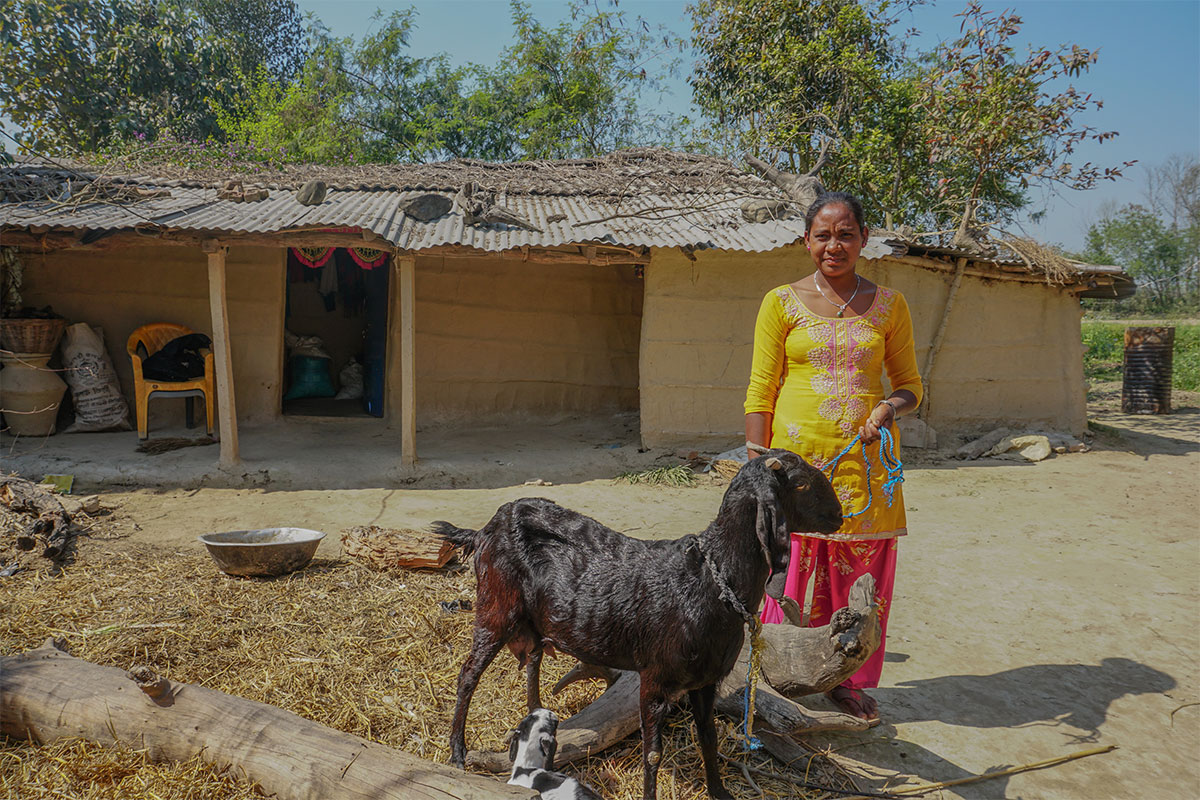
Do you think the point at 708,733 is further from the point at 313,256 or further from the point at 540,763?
the point at 313,256

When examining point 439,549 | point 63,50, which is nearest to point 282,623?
point 439,549

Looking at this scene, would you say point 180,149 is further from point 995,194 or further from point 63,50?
point 995,194

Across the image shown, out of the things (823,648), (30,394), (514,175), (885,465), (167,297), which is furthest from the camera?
(514,175)

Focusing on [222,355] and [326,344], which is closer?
[222,355]

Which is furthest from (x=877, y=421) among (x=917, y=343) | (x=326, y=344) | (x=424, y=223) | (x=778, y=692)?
(x=326, y=344)

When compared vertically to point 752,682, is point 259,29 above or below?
above

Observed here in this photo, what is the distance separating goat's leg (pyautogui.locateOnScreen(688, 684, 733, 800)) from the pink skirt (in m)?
0.66

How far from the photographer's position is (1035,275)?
28.5ft

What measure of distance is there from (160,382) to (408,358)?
271 cm

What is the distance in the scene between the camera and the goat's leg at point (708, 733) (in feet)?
7.27

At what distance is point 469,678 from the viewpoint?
2.46 metres

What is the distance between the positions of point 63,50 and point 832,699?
19.0 meters

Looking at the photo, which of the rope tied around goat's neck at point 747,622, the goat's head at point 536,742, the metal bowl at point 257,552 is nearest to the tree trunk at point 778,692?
the rope tied around goat's neck at point 747,622

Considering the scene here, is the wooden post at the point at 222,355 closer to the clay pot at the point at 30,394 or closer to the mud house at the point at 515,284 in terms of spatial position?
the mud house at the point at 515,284
